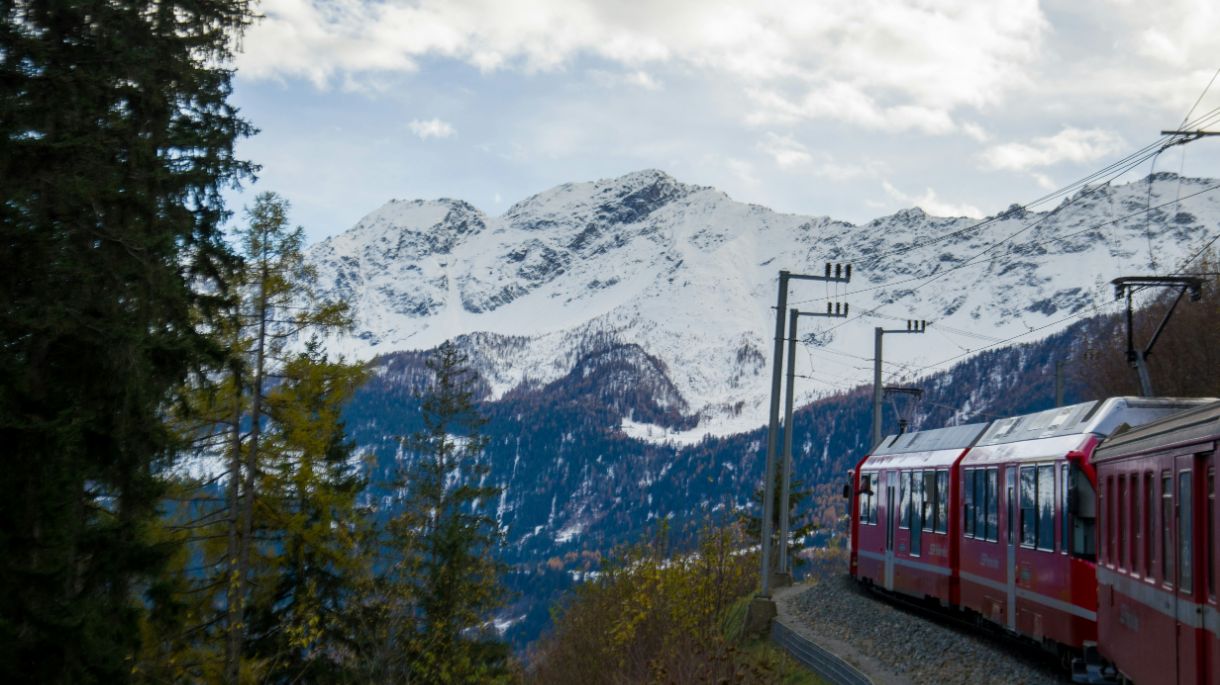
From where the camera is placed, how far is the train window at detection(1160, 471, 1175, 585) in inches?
408

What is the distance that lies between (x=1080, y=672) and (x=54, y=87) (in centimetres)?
1339

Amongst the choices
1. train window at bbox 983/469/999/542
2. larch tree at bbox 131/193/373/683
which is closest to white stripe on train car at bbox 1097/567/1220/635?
train window at bbox 983/469/999/542

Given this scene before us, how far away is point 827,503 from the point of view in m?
177

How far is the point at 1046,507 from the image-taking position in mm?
16375

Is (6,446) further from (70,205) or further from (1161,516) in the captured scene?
(1161,516)

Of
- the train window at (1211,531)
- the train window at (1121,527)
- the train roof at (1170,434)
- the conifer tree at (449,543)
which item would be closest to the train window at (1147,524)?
the train roof at (1170,434)

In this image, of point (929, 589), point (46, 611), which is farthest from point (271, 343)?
point (929, 589)

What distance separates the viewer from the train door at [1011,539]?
17.9 metres

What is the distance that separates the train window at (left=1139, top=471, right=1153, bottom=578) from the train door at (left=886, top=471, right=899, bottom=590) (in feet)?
47.9

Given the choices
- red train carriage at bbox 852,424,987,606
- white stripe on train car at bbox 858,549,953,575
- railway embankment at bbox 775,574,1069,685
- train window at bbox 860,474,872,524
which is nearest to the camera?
railway embankment at bbox 775,574,1069,685

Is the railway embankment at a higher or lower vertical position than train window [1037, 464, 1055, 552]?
lower

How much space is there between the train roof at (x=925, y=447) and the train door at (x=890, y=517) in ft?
1.02

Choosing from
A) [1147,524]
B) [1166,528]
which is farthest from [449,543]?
[1166,528]

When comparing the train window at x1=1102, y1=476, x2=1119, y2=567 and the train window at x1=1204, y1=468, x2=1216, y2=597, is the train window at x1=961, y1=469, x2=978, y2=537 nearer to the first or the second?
the train window at x1=1102, y1=476, x2=1119, y2=567
